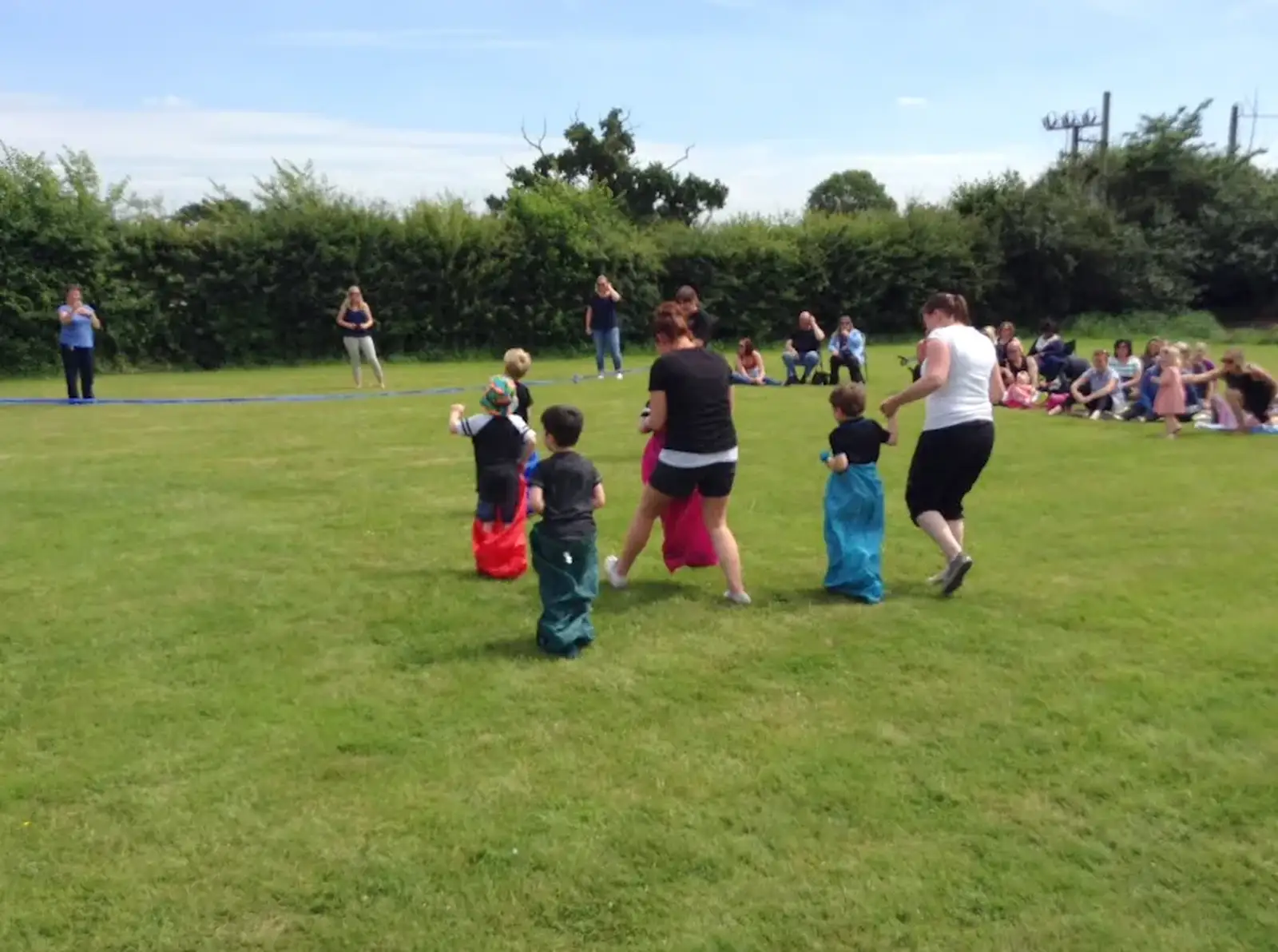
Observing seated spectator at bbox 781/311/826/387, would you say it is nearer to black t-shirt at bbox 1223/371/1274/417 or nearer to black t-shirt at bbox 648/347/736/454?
black t-shirt at bbox 1223/371/1274/417

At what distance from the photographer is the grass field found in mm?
3457

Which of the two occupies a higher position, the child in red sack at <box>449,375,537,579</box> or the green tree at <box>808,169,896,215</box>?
the green tree at <box>808,169,896,215</box>

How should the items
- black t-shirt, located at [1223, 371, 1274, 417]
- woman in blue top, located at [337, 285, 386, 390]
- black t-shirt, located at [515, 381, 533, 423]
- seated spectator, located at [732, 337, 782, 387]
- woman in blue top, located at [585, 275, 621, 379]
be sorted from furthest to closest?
1. woman in blue top, located at [585, 275, 621, 379]
2. seated spectator, located at [732, 337, 782, 387]
3. woman in blue top, located at [337, 285, 386, 390]
4. black t-shirt, located at [1223, 371, 1274, 417]
5. black t-shirt, located at [515, 381, 533, 423]

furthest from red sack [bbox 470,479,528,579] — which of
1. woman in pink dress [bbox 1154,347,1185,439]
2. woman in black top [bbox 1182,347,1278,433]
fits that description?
woman in black top [bbox 1182,347,1278,433]

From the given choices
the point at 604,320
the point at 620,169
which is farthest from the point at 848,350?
the point at 620,169

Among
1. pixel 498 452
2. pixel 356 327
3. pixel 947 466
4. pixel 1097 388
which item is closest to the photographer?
pixel 947 466

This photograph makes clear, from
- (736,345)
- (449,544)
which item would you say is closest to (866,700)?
(449,544)

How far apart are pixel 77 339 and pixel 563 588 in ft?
47.2

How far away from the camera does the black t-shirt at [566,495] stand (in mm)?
5582

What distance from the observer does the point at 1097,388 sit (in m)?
15.1

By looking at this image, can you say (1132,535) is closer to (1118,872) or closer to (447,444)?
(1118,872)

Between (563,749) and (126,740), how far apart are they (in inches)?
71.7

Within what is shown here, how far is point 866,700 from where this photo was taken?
5043 millimetres

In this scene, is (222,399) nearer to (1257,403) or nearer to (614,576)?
(614,576)
